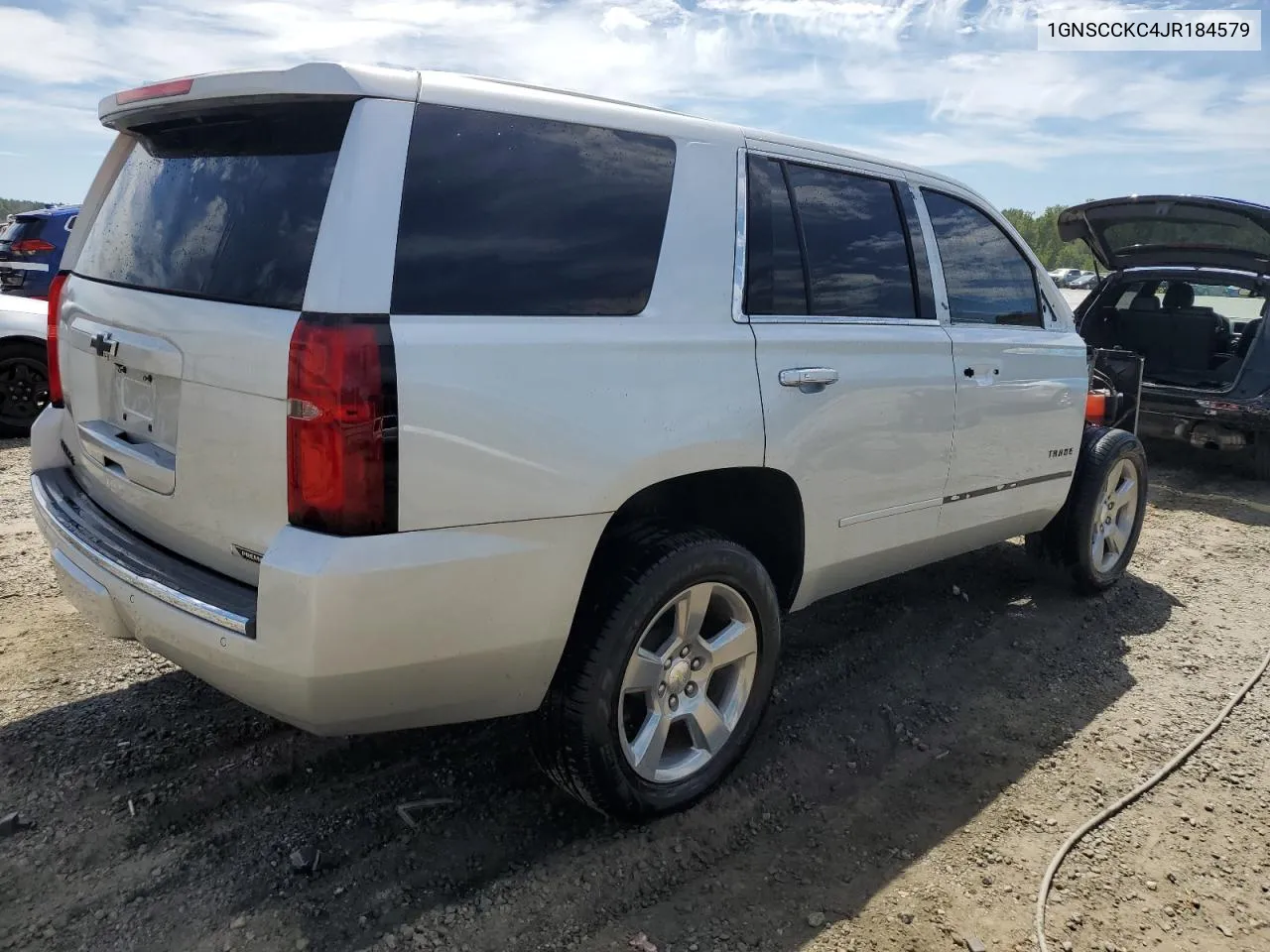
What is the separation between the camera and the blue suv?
29.6ft

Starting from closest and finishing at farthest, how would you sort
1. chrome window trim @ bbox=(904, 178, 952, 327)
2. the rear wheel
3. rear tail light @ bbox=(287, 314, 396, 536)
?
1. rear tail light @ bbox=(287, 314, 396, 536)
2. chrome window trim @ bbox=(904, 178, 952, 327)
3. the rear wheel

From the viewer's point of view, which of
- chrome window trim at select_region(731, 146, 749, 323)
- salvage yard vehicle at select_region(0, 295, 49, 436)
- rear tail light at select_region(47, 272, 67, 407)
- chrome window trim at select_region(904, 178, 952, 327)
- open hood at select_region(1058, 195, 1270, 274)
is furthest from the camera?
salvage yard vehicle at select_region(0, 295, 49, 436)

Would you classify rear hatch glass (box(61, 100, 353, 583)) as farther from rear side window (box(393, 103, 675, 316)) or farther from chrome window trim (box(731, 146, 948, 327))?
chrome window trim (box(731, 146, 948, 327))

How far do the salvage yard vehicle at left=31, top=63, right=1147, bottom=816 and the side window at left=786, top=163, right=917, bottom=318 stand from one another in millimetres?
15

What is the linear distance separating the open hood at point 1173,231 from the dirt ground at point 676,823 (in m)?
3.94

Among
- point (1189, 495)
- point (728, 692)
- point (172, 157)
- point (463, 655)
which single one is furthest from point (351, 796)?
point (1189, 495)

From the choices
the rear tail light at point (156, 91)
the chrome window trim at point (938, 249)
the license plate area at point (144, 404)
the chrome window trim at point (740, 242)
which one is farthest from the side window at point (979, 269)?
the license plate area at point (144, 404)

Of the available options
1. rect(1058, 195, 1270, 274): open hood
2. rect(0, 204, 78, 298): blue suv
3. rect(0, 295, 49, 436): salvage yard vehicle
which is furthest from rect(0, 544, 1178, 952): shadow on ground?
rect(0, 204, 78, 298): blue suv

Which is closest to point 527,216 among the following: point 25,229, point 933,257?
point 933,257

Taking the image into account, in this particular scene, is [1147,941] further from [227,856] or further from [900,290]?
[227,856]

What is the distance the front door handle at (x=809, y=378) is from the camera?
9.53ft

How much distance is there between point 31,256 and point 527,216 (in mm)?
8653

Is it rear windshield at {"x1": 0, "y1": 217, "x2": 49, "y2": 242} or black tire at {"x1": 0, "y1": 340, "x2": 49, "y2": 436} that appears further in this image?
rear windshield at {"x1": 0, "y1": 217, "x2": 49, "y2": 242}

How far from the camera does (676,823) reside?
9.30 feet
